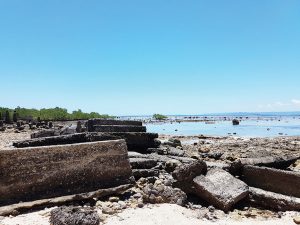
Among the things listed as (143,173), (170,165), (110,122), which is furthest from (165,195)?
(110,122)

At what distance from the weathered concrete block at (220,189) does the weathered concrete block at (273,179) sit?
2.22ft

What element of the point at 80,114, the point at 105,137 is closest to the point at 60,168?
the point at 105,137

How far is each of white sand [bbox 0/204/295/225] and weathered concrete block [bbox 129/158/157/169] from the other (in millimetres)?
1844

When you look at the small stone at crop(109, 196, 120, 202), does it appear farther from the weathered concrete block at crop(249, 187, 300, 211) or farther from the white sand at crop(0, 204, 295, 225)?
the weathered concrete block at crop(249, 187, 300, 211)

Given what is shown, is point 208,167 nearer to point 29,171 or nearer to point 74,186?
point 74,186

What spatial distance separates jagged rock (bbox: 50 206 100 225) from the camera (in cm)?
411

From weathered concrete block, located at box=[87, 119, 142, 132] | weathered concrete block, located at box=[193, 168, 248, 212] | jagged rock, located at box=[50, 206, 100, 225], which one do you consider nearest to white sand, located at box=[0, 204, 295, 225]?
jagged rock, located at box=[50, 206, 100, 225]

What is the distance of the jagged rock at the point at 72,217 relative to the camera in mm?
4113

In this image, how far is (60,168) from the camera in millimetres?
5246

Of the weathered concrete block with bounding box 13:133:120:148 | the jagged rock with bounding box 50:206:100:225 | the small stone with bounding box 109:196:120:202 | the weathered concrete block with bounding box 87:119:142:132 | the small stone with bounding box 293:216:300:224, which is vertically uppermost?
the weathered concrete block with bounding box 87:119:142:132

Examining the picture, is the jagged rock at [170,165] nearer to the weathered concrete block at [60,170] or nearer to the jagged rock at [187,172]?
the jagged rock at [187,172]

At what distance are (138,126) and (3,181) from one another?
17.2 ft

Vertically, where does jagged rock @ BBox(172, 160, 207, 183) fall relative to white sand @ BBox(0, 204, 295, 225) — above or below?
above

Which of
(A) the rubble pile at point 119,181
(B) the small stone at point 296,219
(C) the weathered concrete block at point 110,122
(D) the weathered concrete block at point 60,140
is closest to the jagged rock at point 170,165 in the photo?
(A) the rubble pile at point 119,181
